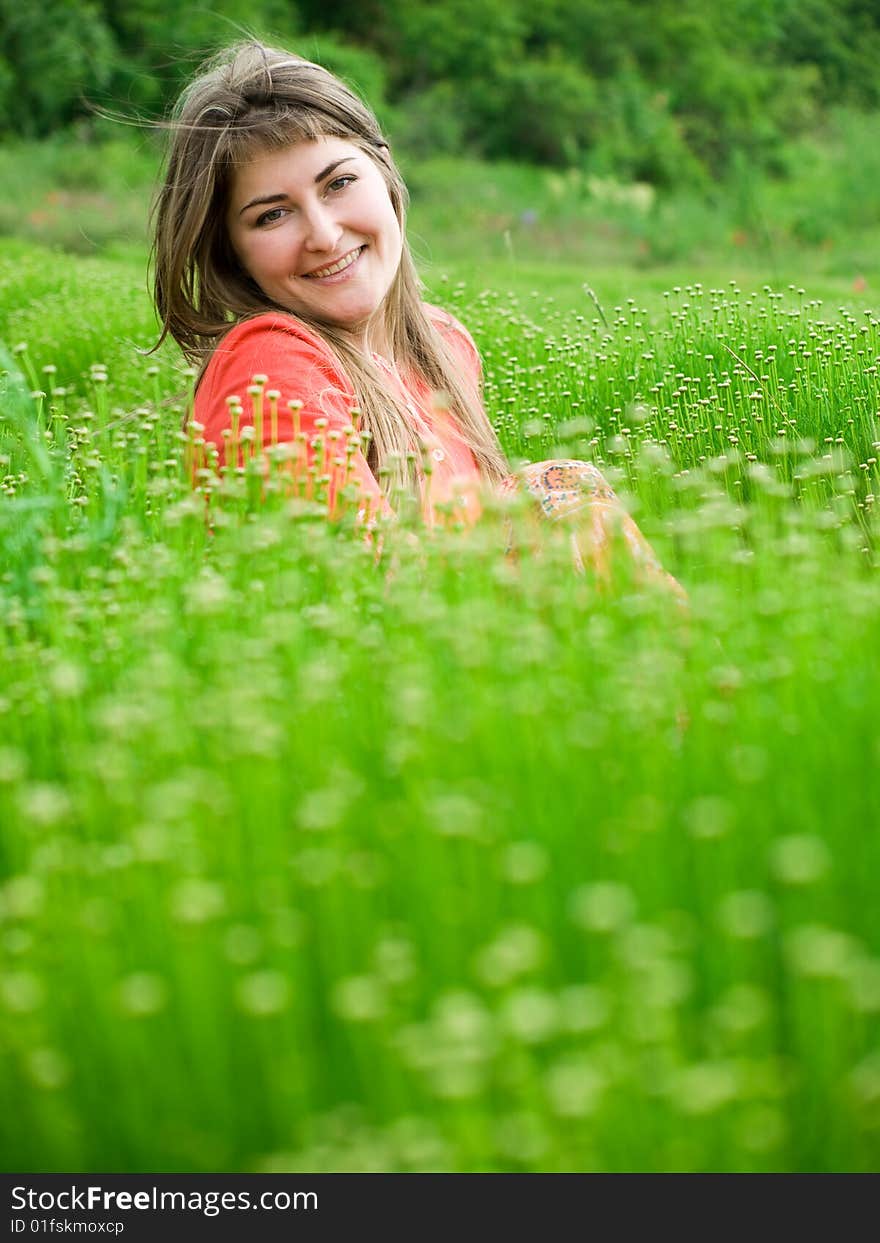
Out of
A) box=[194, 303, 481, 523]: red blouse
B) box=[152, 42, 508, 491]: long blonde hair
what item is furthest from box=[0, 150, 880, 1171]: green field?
box=[152, 42, 508, 491]: long blonde hair

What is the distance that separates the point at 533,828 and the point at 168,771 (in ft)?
1.68

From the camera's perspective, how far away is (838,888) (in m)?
1.66

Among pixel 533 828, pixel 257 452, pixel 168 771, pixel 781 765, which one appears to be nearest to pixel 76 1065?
pixel 168 771

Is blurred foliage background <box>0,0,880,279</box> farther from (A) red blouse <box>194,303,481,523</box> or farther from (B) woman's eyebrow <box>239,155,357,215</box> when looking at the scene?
(A) red blouse <box>194,303,481,523</box>

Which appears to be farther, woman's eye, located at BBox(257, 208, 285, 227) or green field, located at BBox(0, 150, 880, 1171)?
woman's eye, located at BBox(257, 208, 285, 227)

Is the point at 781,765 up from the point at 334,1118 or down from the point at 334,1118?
up

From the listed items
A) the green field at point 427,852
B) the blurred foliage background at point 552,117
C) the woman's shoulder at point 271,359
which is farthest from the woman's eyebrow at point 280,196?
the blurred foliage background at point 552,117

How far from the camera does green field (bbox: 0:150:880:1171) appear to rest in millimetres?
1321

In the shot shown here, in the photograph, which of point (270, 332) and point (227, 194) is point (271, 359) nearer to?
point (270, 332)

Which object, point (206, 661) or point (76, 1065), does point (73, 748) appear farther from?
point (76, 1065)

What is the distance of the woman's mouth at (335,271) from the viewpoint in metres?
3.75

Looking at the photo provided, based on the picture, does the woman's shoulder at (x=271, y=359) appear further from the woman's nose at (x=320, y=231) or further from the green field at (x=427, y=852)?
the green field at (x=427, y=852)

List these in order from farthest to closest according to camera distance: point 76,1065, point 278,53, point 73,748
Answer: point 278,53 → point 73,748 → point 76,1065

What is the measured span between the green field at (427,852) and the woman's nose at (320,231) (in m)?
1.06
